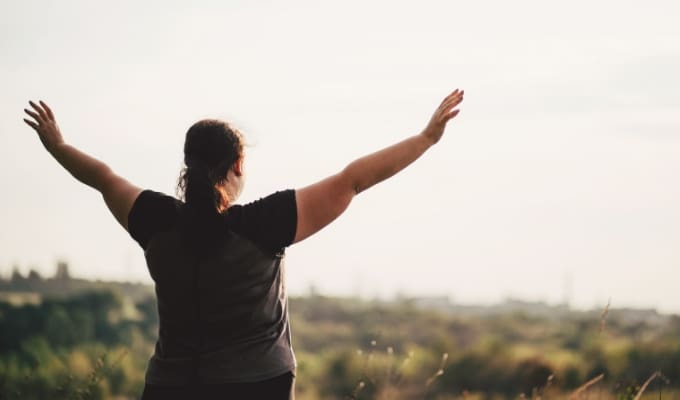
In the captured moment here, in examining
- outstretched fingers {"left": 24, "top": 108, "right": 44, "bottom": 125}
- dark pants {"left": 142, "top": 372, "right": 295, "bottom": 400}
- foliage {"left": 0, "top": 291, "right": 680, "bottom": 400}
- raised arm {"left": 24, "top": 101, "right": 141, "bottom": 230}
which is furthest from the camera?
foliage {"left": 0, "top": 291, "right": 680, "bottom": 400}

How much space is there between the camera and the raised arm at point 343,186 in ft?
9.40

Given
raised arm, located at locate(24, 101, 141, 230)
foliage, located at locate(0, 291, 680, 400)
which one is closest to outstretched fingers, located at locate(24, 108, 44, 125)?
raised arm, located at locate(24, 101, 141, 230)

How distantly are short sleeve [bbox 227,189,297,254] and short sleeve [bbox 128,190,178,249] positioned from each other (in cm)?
17

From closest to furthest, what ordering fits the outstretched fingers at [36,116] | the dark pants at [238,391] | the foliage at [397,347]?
the dark pants at [238,391] < the outstretched fingers at [36,116] < the foliage at [397,347]

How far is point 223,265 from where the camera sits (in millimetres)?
2826

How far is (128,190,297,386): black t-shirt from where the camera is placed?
2.82 metres

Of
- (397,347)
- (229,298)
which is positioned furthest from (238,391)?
(397,347)

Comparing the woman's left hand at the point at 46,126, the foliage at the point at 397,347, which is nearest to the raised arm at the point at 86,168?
the woman's left hand at the point at 46,126

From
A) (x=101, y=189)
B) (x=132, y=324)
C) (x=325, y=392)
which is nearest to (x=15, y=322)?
(x=132, y=324)

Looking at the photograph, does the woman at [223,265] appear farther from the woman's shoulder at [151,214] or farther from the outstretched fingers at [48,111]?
the outstretched fingers at [48,111]

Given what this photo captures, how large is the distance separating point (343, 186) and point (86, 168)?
2.57 feet

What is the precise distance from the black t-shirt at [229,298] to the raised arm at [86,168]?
0.59 feet

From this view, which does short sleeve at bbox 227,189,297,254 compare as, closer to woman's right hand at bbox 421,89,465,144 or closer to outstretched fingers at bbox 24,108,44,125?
woman's right hand at bbox 421,89,465,144

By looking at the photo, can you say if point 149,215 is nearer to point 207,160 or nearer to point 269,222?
point 207,160
